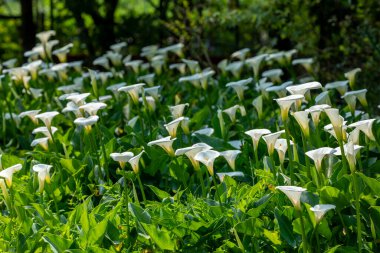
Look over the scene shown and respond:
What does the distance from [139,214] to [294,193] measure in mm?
591

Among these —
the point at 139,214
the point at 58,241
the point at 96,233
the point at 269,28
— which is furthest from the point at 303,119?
the point at 269,28

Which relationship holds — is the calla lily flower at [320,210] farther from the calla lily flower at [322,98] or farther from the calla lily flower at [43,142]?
the calla lily flower at [43,142]

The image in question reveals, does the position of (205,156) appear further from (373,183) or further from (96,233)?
(373,183)

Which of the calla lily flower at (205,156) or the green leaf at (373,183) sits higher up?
the calla lily flower at (205,156)

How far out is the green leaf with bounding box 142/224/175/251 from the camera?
2.53 meters

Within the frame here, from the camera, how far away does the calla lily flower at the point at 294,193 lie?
2363 mm

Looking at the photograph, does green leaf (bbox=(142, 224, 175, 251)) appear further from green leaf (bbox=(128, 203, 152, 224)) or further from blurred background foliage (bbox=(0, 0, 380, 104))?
blurred background foliage (bbox=(0, 0, 380, 104))

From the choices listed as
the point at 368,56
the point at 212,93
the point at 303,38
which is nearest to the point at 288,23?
the point at 303,38

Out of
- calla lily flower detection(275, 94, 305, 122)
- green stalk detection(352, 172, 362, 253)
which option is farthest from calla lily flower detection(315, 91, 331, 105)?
green stalk detection(352, 172, 362, 253)

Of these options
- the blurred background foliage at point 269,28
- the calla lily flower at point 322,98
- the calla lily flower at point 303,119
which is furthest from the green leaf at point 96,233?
the blurred background foliage at point 269,28

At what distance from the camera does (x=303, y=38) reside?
6.71 meters

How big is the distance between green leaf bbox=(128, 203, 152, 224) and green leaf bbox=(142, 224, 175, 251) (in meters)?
0.11

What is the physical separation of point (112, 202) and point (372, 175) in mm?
1098

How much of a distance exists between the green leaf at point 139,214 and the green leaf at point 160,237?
0.11 m
